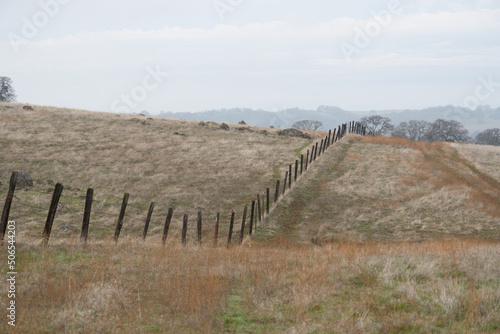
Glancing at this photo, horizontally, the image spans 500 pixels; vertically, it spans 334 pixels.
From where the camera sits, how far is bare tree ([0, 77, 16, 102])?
10342 cm

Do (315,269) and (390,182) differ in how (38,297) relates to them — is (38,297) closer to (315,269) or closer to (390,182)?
(315,269)

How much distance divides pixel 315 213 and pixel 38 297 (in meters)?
19.3

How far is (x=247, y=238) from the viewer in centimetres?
1955

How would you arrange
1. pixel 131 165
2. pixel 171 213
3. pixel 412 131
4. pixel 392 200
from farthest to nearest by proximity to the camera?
1. pixel 412 131
2. pixel 131 165
3. pixel 392 200
4. pixel 171 213

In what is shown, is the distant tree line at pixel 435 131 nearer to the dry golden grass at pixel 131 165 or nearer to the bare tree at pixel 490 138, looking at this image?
the bare tree at pixel 490 138

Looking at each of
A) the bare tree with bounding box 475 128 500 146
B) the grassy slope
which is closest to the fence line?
the grassy slope

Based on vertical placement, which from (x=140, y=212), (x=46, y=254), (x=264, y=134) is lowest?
(x=140, y=212)

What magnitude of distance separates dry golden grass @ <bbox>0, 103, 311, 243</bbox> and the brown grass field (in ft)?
0.61

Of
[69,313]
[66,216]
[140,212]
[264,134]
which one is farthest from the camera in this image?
[264,134]

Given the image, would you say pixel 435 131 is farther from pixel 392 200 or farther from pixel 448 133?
pixel 392 200

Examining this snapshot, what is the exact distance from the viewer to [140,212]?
23.8 meters

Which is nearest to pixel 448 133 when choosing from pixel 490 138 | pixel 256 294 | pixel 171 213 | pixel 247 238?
pixel 490 138

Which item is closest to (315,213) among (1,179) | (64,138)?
(1,179)

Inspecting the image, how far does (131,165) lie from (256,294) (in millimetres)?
28963
